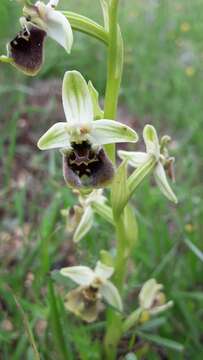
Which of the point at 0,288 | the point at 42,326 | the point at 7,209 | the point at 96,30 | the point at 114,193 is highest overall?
the point at 96,30

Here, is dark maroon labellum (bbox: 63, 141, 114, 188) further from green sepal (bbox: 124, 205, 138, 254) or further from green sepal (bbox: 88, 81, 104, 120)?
green sepal (bbox: 124, 205, 138, 254)

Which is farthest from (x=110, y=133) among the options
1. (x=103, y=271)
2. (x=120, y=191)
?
(x=103, y=271)

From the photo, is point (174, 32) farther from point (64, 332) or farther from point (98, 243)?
point (64, 332)

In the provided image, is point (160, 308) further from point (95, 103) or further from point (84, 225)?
point (95, 103)

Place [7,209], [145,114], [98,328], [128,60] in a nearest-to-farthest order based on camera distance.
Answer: [98,328] → [7,209] → [145,114] → [128,60]

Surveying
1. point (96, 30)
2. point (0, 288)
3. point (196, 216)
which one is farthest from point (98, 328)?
point (96, 30)

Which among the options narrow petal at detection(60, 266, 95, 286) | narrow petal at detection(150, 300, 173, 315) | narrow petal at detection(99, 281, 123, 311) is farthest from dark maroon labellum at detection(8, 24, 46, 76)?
narrow petal at detection(150, 300, 173, 315)
